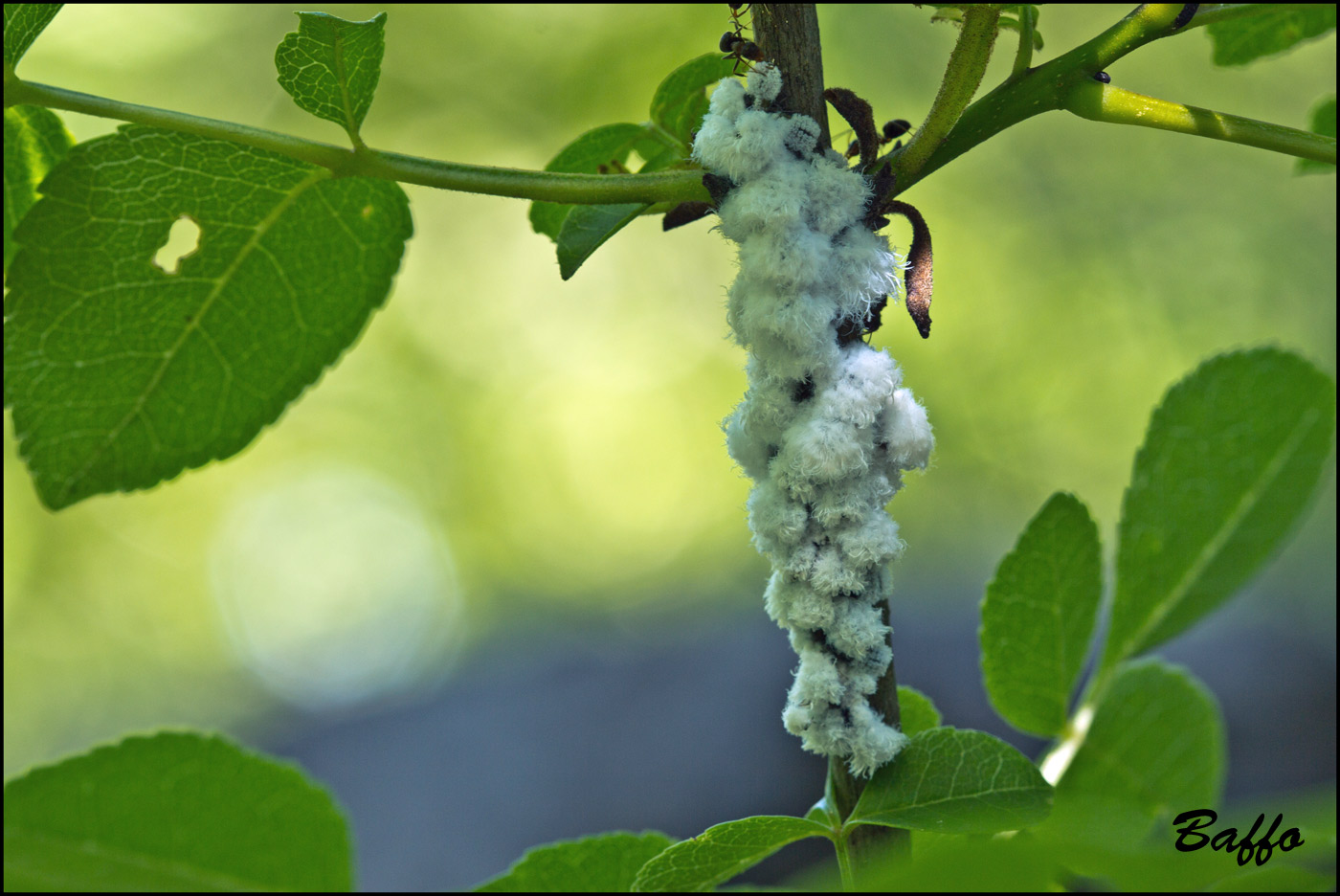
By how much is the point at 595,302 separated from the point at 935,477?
2.39 meters

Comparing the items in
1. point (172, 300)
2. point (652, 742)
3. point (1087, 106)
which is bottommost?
point (652, 742)

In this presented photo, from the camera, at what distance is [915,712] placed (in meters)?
0.64

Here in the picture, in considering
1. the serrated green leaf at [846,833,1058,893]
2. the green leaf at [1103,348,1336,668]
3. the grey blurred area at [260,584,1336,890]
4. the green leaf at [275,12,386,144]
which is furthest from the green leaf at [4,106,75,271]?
the grey blurred area at [260,584,1336,890]

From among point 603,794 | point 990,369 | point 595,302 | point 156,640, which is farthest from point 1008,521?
point 156,640

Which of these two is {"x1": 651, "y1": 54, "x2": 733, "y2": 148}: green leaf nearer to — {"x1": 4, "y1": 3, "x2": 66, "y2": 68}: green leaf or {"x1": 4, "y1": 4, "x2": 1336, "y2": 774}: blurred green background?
{"x1": 4, "y1": 3, "x2": 66, "y2": 68}: green leaf

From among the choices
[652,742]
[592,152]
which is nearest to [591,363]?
[652,742]

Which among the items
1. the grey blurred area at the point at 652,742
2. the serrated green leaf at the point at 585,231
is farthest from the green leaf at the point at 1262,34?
the grey blurred area at the point at 652,742

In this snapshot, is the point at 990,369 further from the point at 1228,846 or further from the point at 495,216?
the point at 1228,846

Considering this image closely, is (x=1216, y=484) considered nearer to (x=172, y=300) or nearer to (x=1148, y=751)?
(x=1148, y=751)

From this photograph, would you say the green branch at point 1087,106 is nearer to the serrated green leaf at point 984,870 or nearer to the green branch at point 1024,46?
the green branch at point 1024,46

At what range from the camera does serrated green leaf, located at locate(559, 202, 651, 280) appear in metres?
0.56

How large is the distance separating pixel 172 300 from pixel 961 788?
563 millimetres

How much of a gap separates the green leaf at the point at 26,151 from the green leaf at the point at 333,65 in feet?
0.74

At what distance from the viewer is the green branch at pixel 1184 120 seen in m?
0.50
